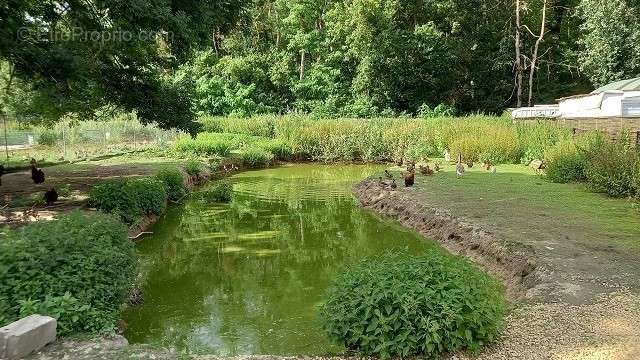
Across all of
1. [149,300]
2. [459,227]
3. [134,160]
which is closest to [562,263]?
[459,227]

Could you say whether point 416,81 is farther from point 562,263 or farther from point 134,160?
point 562,263

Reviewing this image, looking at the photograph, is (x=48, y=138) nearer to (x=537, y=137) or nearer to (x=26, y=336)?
(x=537, y=137)

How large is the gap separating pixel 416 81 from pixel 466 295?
27.4 metres

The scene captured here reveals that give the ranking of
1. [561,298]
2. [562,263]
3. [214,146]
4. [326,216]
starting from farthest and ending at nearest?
[214,146] → [326,216] → [562,263] → [561,298]

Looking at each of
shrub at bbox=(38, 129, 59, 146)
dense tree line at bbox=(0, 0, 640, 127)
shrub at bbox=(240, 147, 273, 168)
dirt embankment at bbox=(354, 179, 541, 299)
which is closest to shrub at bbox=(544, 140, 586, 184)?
dirt embankment at bbox=(354, 179, 541, 299)

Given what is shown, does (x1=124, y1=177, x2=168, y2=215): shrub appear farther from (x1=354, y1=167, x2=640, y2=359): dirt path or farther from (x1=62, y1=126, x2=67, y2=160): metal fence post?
(x1=62, y1=126, x2=67, y2=160): metal fence post

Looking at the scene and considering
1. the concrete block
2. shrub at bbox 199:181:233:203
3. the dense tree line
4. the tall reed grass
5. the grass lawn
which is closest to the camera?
the concrete block

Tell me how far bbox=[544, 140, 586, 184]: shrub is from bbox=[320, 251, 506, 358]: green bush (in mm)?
9531

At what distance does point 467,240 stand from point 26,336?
6.29 meters

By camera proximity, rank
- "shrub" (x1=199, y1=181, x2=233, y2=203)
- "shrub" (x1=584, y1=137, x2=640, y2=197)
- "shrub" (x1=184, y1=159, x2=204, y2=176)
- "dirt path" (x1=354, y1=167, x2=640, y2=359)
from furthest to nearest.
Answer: "shrub" (x1=184, y1=159, x2=204, y2=176) < "shrub" (x1=199, y1=181, x2=233, y2=203) < "shrub" (x1=584, y1=137, x2=640, y2=197) < "dirt path" (x1=354, y1=167, x2=640, y2=359)

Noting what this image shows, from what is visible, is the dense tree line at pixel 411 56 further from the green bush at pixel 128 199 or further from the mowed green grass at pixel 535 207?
the mowed green grass at pixel 535 207

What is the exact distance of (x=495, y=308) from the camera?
4387 millimetres

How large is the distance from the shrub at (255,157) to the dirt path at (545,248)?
27.6ft

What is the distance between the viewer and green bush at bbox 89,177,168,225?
9.27 m
